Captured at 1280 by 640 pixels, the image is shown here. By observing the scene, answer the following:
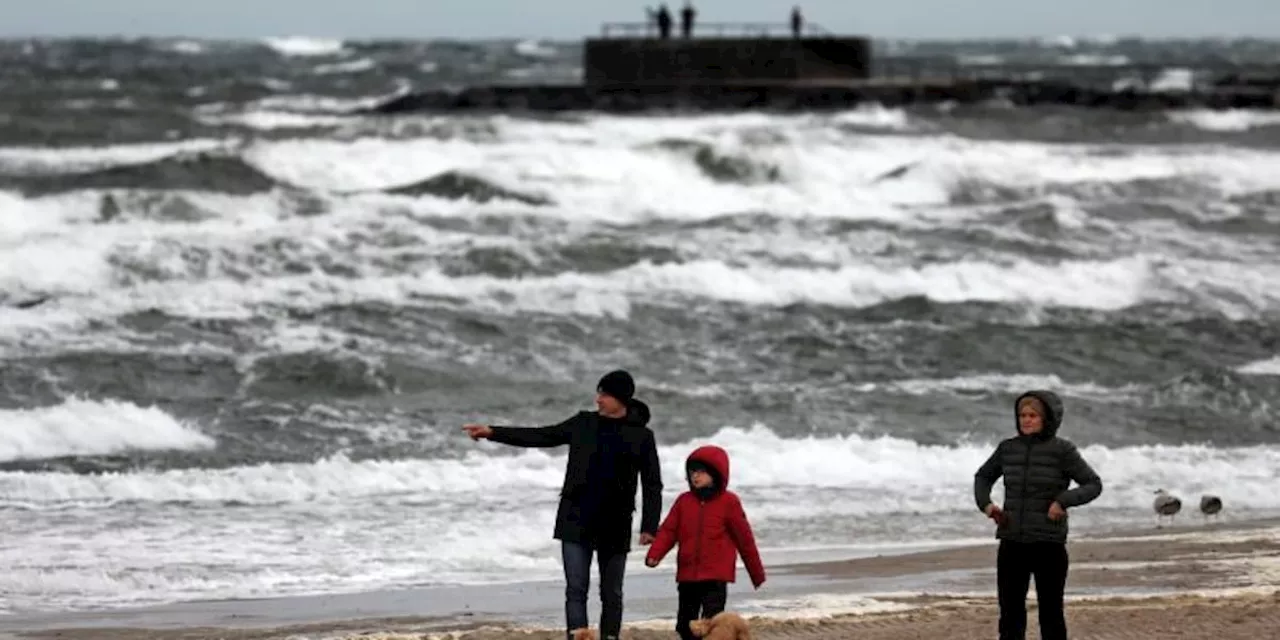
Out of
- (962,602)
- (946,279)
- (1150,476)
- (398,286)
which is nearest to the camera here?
(962,602)

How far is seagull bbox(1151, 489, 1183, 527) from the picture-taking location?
12422mm

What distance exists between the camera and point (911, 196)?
3700 centimetres

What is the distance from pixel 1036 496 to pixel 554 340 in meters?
12.8

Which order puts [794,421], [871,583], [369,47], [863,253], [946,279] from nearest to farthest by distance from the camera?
1. [871,583]
2. [794,421]
3. [946,279]
4. [863,253]
5. [369,47]

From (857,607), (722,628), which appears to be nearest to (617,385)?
(722,628)

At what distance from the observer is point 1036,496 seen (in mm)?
7934

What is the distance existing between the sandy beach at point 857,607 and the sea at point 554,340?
0.46 metres

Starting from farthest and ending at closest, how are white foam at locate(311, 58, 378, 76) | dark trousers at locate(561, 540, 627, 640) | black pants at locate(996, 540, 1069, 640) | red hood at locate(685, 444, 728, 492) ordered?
1. white foam at locate(311, 58, 378, 76)
2. dark trousers at locate(561, 540, 627, 640)
3. black pants at locate(996, 540, 1069, 640)
4. red hood at locate(685, 444, 728, 492)

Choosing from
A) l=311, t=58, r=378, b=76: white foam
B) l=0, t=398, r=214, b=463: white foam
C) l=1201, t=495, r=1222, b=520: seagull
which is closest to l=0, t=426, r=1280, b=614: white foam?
l=1201, t=495, r=1222, b=520: seagull

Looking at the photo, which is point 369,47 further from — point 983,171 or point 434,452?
point 434,452

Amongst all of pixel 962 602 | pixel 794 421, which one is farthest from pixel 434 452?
pixel 962 602

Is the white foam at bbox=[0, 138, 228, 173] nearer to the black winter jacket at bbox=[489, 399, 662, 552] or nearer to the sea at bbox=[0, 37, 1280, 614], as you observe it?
the sea at bbox=[0, 37, 1280, 614]

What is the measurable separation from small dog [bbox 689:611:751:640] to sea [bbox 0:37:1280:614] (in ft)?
11.6

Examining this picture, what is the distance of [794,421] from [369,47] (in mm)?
132037
